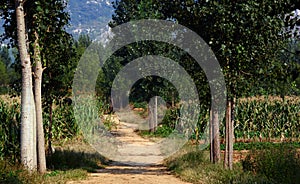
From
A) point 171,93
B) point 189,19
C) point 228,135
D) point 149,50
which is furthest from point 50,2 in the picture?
point 171,93

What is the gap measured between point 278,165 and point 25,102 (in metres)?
6.93

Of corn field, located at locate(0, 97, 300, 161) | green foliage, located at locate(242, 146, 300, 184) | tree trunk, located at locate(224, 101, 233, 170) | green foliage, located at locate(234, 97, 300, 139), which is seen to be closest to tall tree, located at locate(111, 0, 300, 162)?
tree trunk, located at locate(224, 101, 233, 170)

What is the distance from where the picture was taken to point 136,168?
1820 cm

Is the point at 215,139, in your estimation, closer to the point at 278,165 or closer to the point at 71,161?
the point at 278,165

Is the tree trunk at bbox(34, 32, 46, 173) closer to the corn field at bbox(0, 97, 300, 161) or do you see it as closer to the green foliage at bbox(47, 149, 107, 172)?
the green foliage at bbox(47, 149, 107, 172)

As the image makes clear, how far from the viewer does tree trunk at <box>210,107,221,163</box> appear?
14931 mm

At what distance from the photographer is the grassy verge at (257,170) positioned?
1034 cm

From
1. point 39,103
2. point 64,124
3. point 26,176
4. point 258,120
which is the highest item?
point 39,103

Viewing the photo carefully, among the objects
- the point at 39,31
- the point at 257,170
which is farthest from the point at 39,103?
the point at 257,170

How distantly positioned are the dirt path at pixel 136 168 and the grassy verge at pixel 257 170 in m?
0.63

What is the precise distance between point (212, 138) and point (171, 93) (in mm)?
21767

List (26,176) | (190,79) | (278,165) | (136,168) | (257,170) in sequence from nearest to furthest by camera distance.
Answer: (278,165), (26,176), (257,170), (190,79), (136,168)

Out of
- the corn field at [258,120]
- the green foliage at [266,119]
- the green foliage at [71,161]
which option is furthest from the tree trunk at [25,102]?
the green foliage at [266,119]

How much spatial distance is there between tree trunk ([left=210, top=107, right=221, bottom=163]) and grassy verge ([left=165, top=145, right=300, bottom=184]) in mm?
432
